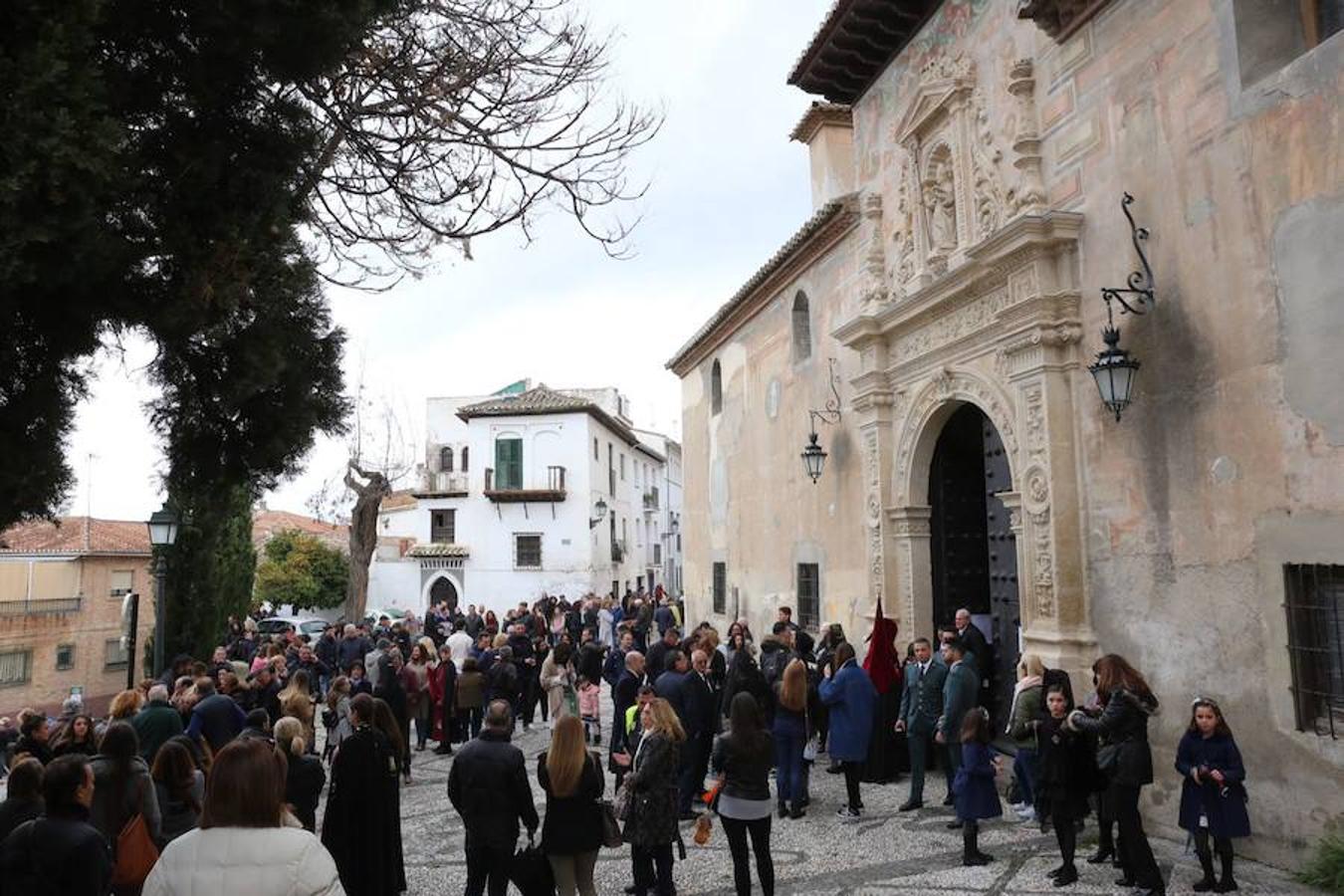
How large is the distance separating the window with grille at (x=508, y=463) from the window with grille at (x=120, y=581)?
1419cm

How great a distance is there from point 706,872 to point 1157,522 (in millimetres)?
4408

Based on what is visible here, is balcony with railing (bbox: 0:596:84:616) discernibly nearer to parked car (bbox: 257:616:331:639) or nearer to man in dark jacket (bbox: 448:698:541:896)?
parked car (bbox: 257:616:331:639)

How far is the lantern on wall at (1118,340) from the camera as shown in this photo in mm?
7461

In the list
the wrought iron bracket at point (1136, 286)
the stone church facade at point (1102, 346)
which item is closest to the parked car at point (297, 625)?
the stone church facade at point (1102, 346)

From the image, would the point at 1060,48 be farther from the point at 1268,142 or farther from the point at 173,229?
the point at 173,229

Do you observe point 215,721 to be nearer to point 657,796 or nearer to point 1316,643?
point 657,796

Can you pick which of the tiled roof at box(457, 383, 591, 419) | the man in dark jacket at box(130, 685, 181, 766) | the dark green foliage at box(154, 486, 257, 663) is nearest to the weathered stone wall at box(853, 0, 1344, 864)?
the man in dark jacket at box(130, 685, 181, 766)

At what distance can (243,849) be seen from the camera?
282cm

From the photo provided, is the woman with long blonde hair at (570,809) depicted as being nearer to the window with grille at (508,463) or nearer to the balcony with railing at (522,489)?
the balcony with railing at (522,489)

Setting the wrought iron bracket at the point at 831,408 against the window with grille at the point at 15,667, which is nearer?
the wrought iron bracket at the point at 831,408

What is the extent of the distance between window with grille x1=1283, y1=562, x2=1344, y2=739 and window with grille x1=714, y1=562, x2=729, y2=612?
13.5m

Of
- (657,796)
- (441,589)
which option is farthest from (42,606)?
(657,796)

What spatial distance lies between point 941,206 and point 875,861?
23.1ft

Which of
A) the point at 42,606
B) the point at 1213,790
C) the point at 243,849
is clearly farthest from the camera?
the point at 42,606
